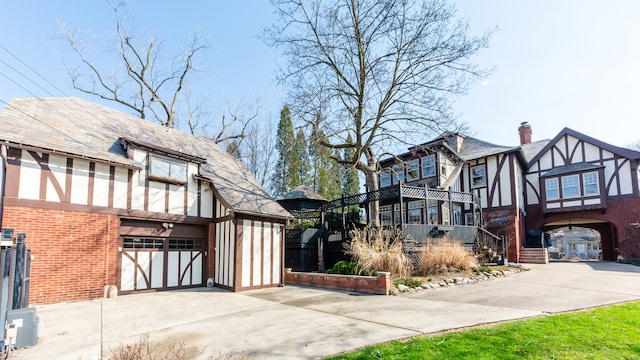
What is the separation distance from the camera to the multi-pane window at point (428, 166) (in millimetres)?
20356

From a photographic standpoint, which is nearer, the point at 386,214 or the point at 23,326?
the point at 23,326

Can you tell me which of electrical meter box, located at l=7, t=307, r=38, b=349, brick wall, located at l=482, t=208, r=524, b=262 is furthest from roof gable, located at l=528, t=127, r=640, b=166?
electrical meter box, located at l=7, t=307, r=38, b=349

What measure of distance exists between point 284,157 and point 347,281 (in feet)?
59.6

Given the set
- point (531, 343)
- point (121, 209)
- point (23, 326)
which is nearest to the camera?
point (531, 343)

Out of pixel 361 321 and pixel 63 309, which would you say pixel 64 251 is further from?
pixel 361 321

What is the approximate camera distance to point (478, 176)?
21.4 metres

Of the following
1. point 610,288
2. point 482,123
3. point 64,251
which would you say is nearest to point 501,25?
point 482,123

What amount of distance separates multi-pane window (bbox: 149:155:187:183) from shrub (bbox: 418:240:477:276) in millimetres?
8751

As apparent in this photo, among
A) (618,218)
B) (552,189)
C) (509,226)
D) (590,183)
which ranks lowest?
(509,226)

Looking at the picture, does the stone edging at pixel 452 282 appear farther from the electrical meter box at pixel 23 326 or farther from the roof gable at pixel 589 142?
the roof gable at pixel 589 142

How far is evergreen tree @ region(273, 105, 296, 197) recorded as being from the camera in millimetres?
27266

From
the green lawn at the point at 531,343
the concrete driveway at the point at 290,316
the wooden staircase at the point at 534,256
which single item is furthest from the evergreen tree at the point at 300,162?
the green lawn at the point at 531,343

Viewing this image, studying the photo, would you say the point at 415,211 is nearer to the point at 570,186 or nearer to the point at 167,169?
the point at 570,186

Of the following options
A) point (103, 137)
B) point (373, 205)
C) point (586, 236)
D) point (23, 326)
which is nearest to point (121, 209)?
point (103, 137)
